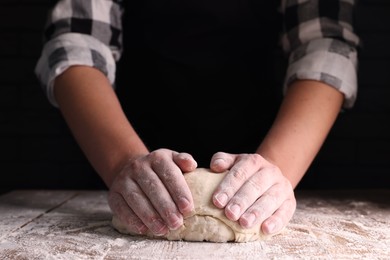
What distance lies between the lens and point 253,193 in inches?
38.5

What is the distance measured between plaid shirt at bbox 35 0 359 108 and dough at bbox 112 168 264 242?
0.41 meters

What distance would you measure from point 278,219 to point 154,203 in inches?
8.6

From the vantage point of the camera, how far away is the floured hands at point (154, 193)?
3.18ft

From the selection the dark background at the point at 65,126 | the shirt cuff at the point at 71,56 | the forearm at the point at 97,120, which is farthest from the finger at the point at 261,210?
the dark background at the point at 65,126

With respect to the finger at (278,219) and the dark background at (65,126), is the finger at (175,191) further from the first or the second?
the dark background at (65,126)

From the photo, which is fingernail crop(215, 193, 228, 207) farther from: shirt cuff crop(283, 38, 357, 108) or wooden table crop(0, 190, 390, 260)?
shirt cuff crop(283, 38, 357, 108)

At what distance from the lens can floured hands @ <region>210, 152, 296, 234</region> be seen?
0.97m

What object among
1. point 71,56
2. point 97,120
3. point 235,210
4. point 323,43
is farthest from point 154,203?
point 323,43

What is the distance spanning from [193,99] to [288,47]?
29 centimetres

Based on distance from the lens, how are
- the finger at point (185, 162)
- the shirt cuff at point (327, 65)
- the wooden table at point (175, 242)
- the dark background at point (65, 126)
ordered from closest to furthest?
the wooden table at point (175, 242) → the finger at point (185, 162) → the shirt cuff at point (327, 65) → the dark background at point (65, 126)

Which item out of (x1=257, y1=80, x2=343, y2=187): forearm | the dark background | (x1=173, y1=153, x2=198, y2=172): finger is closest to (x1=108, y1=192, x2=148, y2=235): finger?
(x1=173, y1=153, x2=198, y2=172): finger

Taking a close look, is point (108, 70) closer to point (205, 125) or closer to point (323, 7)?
point (205, 125)

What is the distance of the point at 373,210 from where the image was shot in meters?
1.28

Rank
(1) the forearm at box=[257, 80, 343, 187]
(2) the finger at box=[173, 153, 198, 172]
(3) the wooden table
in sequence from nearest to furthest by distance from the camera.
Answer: (3) the wooden table, (2) the finger at box=[173, 153, 198, 172], (1) the forearm at box=[257, 80, 343, 187]
